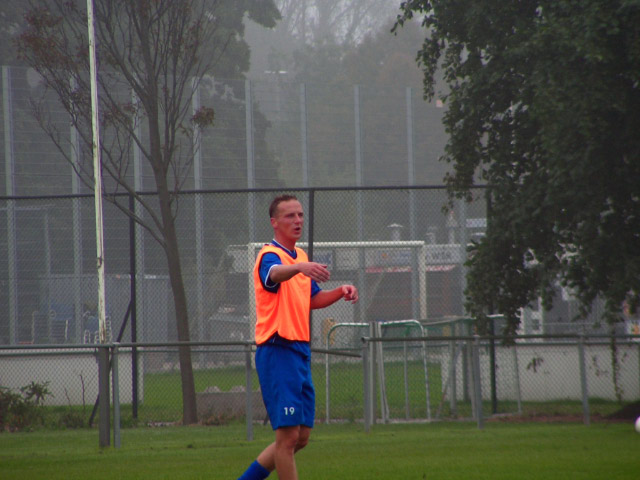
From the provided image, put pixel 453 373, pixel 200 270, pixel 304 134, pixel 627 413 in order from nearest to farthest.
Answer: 1. pixel 627 413
2. pixel 453 373
3. pixel 200 270
4. pixel 304 134

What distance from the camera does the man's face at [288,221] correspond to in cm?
531

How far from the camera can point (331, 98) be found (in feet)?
110

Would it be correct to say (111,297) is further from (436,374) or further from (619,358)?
(619,358)

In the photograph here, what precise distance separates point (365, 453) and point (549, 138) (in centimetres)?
404

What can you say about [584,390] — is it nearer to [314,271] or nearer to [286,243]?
[286,243]

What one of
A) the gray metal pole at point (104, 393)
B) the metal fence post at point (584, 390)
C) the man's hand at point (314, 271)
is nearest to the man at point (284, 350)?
the man's hand at point (314, 271)

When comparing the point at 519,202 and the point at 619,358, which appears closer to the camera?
the point at 519,202

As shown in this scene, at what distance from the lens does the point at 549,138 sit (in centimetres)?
1007

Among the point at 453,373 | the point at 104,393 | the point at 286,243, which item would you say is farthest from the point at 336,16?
the point at 286,243

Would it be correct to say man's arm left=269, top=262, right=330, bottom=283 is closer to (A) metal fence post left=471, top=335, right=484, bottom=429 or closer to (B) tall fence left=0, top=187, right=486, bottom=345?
(A) metal fence post left=471, top=335, right=484, bottom=429

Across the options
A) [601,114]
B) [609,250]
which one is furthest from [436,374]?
[601,114]

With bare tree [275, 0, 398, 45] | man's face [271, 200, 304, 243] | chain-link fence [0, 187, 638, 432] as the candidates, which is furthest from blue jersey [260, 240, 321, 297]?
bare tree [275, 0, 398, 45]

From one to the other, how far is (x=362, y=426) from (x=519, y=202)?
3.64 m

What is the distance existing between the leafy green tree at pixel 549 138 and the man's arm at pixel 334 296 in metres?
5.10
